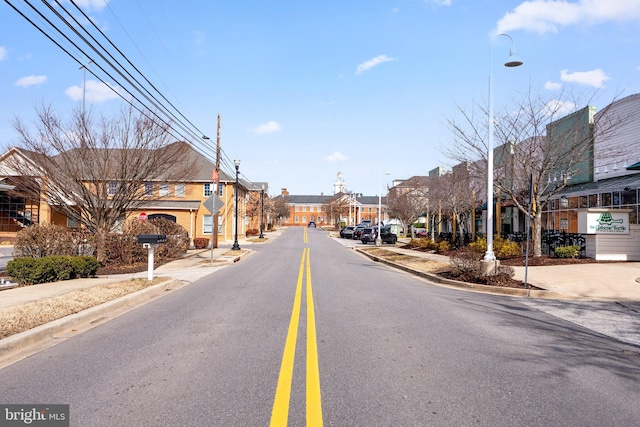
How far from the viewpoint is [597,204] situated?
26109mm

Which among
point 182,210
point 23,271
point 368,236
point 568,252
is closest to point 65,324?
point 23,271

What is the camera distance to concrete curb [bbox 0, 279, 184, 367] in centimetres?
655

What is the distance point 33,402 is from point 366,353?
12.4 feet

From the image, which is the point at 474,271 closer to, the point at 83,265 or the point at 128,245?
the point at 83,265

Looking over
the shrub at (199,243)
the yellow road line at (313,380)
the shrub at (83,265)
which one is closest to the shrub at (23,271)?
the shrub at (83,265)

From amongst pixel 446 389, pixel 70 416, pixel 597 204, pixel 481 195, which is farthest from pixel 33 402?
pixel 481 195

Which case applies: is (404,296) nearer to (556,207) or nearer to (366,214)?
(556,207)

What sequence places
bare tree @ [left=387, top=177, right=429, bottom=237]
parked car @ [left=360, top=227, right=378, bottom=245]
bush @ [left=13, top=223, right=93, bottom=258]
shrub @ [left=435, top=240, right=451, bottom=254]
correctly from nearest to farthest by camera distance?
1. bush @ [left=13, top=223, right=93, bottom=258]
2. shrub @ [left=435, top=240, right=451, bottom=254]
3. parked car @ [left=360, top=227, right=378, bottom=245]
4. bare tree @ [left=387, top=177, right=429, bottom=237]

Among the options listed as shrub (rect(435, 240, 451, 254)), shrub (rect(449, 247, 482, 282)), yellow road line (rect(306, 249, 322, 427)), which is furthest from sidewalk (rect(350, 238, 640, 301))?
shrub (rect(435, 240, 451, 254))

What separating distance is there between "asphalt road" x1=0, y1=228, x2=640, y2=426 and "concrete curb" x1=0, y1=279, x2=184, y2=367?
0.36m

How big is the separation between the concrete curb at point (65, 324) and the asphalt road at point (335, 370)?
36cm

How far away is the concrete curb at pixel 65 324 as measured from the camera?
6.55 meters

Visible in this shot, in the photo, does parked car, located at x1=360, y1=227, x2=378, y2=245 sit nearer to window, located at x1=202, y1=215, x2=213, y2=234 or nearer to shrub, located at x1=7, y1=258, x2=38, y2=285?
window, located at x1=202, y1=215, x2=213, y2=234

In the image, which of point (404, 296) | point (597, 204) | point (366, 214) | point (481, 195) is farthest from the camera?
point (366, 214)
